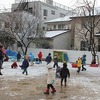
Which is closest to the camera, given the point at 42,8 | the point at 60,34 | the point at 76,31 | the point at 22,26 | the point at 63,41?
the point at 22,26

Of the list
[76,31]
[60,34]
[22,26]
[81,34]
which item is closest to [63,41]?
[60,34]

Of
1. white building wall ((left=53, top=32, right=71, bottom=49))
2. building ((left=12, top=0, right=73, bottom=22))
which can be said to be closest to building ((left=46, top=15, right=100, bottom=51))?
white building wall ((left=53, top=32, right=71, bottom=49))

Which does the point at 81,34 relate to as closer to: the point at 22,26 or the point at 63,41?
the point at 63,41

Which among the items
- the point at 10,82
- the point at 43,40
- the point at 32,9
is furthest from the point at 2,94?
the point at 32,9

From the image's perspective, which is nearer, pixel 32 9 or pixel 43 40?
pixel 43 40

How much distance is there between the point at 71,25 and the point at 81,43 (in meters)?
4.68

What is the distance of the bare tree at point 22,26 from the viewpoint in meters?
36.9

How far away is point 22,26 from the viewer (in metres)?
37.4

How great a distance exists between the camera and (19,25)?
37062 mm

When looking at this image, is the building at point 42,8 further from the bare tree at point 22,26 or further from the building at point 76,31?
the bare tree at point 22,26

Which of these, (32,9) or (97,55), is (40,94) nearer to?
(97,55)

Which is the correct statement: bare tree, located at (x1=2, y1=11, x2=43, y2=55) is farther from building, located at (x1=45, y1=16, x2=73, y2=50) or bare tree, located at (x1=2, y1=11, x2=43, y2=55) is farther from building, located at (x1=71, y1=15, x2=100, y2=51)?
building, located at (x1=71, y1=15, x2=100, y2=51)

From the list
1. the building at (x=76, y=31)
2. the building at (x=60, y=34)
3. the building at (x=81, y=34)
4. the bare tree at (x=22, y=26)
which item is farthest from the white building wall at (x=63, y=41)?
the bare tree at (x=22, y=26)

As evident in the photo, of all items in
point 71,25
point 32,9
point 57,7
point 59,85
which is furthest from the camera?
point 57,7
